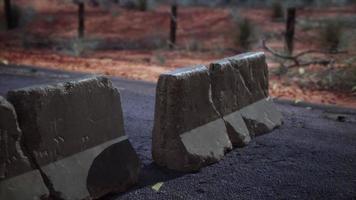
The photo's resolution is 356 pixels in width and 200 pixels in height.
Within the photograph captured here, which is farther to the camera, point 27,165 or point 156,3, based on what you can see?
point 156,3

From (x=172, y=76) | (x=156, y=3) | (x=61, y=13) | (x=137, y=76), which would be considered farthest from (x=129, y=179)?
(x=156, y=3)

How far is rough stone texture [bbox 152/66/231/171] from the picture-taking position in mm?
5090

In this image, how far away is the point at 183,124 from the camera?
5238 mm

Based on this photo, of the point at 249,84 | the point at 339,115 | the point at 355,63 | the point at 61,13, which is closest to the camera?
the point at 249,84

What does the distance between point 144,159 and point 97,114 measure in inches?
43.6

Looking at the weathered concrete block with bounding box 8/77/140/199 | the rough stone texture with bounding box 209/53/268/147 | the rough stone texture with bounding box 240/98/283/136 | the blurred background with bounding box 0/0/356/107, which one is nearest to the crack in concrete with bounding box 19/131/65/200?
the weathered concrete block with bounding box 8/77/140/199

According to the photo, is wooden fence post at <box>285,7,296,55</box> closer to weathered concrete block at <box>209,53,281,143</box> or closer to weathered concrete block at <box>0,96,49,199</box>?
weathered concrete block at <box>209,53,281,143</box>

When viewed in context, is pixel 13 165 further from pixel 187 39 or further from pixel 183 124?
pixel 187 39

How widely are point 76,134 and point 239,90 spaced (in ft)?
8.30

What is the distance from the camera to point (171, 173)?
5.16m

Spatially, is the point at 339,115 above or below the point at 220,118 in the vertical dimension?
below

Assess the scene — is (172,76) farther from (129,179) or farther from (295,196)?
(295,196)

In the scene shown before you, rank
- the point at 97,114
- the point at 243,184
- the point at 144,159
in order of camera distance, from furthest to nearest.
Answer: the point at 144,159 → the point at 243,184 → the point at 97,114

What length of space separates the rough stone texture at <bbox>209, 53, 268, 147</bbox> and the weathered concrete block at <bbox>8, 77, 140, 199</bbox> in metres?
1.41
